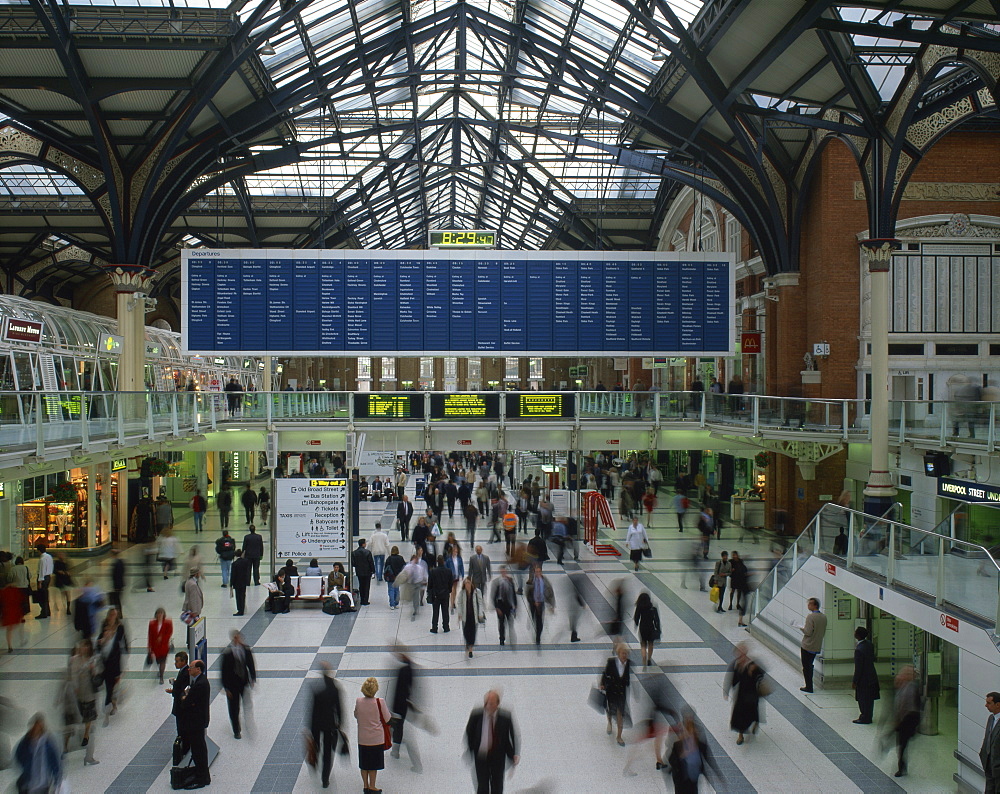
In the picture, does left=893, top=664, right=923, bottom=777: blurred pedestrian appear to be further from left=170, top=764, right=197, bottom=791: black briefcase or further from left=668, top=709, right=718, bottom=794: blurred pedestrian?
left=170, top=764, right=197, bottom=791: black briefcase

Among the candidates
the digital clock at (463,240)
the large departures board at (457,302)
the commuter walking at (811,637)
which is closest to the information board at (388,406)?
the large departures board at (457,302)

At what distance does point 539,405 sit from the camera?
21.3 metres

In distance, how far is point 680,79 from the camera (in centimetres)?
2059

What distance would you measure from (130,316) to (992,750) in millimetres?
19755

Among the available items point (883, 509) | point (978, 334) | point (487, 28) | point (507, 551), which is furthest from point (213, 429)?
point (978, 334)

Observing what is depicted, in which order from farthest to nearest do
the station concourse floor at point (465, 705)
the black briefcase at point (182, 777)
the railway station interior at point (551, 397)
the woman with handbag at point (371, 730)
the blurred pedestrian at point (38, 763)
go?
the railway station interior at point (551, 397) < the station concourse floor at point (465, 705) < the black briefcase at point (182, 777) < the woman with handbag at point (371, 730) < the blurred pedestrian at point (38, 763)

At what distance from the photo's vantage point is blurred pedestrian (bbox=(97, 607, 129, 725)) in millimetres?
10000

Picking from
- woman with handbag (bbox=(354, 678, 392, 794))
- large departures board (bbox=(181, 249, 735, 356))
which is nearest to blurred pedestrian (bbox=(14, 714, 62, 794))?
woman with handbag (bbox=(354, 678, 392, 794))

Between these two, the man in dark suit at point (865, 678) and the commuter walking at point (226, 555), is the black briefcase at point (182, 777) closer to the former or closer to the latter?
the man in dark suit at point (865, 678)

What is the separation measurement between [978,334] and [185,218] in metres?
28.8

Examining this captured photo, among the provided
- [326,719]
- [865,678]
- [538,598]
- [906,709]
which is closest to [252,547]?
[538,598]

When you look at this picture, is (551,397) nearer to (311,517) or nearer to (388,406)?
(388,406)

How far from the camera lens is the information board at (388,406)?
70.1ft

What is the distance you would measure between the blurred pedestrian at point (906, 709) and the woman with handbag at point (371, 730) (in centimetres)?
537
